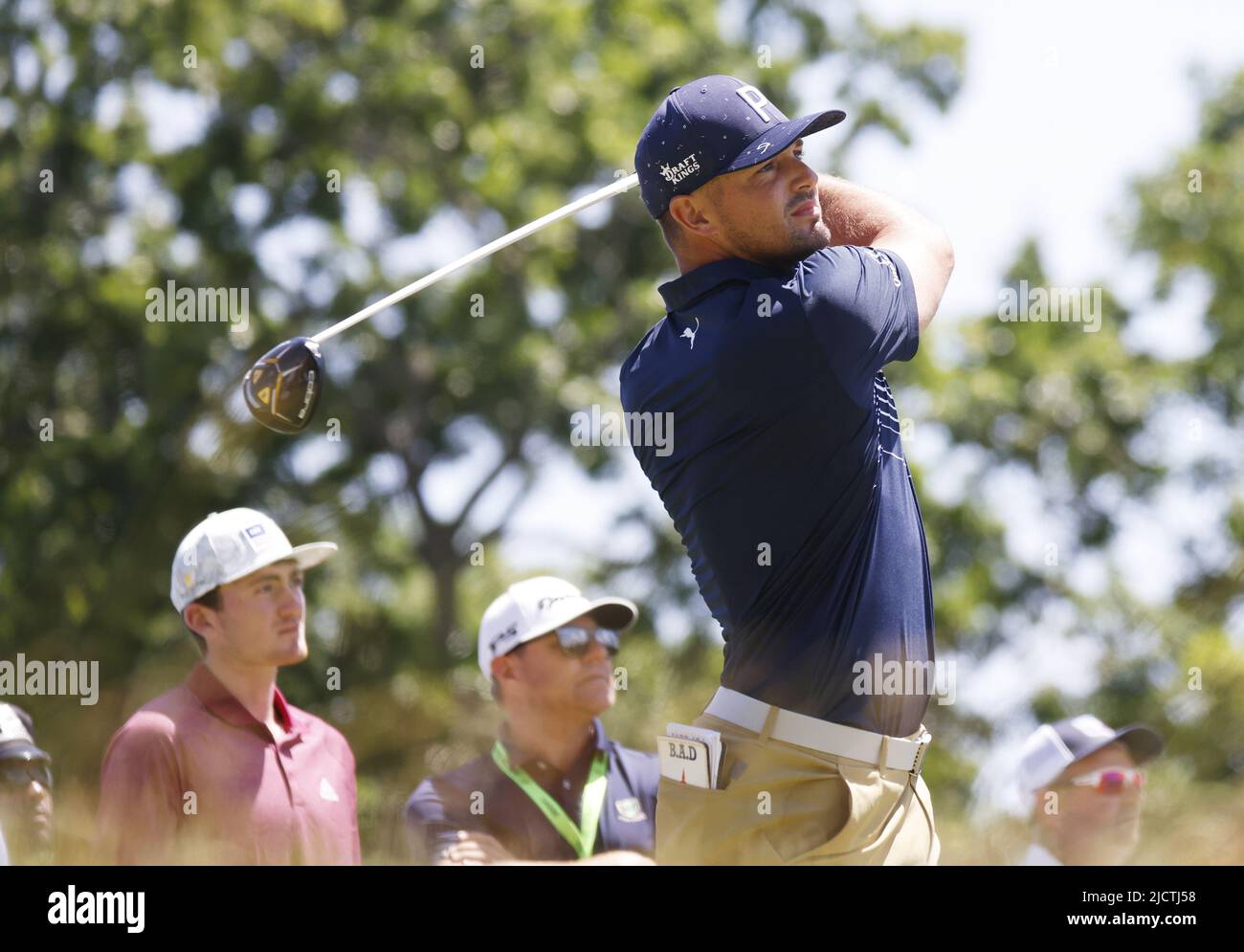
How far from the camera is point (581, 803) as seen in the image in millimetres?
6199

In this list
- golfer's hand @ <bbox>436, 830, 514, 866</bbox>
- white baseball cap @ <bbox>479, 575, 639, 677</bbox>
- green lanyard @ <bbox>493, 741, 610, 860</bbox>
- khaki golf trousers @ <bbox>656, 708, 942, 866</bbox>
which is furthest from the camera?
white baseball cap @ <bbox>479, 575, 639, 677</bbox>

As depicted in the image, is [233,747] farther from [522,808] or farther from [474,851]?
[522,808]

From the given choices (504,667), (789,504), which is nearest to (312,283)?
(504,667)

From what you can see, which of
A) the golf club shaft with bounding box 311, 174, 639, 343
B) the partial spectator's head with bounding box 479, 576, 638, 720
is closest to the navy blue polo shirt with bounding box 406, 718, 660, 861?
Result: the partial spectator's head with bounding box 479, 576, 638, 720

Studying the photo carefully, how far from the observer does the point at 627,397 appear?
159 inches

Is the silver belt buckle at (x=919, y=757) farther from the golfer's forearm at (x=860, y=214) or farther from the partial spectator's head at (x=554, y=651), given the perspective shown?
the partial spectator's head at (x=554, y=651)

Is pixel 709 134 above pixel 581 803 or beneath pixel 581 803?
above

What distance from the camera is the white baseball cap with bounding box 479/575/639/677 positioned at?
650cm

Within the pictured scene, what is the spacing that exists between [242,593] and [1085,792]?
3.04 metres

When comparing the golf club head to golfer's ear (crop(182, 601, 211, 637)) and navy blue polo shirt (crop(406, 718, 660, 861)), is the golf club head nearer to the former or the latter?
golfer's ear (crop(182, 601, 211, 637))

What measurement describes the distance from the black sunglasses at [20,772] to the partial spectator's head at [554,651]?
1614 mm

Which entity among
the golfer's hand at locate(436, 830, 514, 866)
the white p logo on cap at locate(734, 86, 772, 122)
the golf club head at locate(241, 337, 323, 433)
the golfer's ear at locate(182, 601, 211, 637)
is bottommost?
the golfer's hand at locate(436, 830, 514, 866)

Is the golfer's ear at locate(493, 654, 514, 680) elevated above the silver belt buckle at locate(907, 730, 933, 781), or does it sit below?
above

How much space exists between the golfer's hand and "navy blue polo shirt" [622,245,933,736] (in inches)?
87.5
